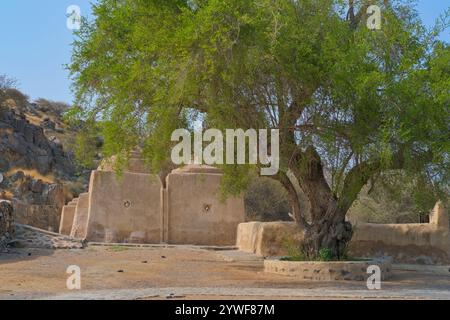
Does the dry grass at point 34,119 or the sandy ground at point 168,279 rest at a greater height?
the dry grass at point 34,119

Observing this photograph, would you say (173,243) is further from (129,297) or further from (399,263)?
(129,297)

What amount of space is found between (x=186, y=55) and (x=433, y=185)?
6.09 m

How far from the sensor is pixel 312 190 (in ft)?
48.1

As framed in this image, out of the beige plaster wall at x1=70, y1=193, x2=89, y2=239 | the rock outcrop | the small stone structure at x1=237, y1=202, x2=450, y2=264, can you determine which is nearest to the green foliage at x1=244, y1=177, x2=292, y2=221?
the beige plaster wall at x1=70, y1=193, x2=89, y2=239

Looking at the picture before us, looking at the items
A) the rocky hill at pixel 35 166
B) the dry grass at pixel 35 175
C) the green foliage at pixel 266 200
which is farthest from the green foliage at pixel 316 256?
the dry grass at pixel 35 175

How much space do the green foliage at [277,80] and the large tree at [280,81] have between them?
27mm

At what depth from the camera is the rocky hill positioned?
4100cm

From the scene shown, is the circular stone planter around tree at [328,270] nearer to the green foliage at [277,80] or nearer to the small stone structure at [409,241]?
the green foliage at [277,80]

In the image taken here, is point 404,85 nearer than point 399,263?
Yes

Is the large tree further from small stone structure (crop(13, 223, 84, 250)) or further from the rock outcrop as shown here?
small stone structure (crop(13, 223, 84, 250))

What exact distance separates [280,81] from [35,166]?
39659 mm

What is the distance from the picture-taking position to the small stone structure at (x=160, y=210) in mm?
21078

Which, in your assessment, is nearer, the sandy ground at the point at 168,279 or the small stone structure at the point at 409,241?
the sandy ground at the point at 168,279
